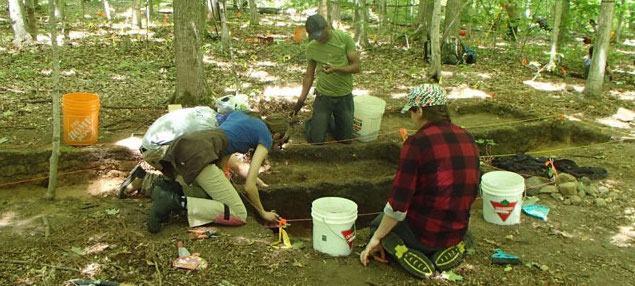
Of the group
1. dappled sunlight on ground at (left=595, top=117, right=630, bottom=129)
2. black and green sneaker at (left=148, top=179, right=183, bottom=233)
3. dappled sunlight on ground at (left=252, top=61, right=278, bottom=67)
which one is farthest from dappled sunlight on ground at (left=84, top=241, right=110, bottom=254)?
dappled sunlight on ground at (left=252, top=61, right=278, bottom=67)

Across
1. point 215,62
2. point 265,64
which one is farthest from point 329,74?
point 215,62

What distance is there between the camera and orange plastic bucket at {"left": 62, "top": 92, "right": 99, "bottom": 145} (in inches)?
209

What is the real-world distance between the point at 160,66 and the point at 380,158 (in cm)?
530

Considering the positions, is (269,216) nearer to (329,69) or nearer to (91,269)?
(91,269)

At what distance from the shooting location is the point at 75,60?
387 inches

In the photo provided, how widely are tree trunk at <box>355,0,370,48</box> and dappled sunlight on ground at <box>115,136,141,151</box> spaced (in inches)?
282

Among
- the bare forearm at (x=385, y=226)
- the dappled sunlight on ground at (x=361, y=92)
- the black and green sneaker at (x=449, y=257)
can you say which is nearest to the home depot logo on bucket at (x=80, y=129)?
the bare forearm at (x=385, y=226)

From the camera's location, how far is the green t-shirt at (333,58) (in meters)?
5.89

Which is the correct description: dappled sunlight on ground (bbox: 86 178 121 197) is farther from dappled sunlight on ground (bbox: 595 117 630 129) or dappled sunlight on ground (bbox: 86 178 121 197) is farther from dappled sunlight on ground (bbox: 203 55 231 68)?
dappled sunlight on ground (bbox: 595 117 630 129)

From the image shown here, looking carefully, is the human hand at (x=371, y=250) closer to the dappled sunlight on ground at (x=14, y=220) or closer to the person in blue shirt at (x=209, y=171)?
the person in blue shirt at (x=209, y=171)

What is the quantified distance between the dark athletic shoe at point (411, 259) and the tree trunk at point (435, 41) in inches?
246

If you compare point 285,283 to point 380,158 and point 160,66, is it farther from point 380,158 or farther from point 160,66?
point 160,66

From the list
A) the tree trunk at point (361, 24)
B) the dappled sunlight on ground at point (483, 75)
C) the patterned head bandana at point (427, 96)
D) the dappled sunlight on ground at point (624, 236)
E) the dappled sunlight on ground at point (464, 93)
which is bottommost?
the dappled sunlight on ground at point (624, 236)

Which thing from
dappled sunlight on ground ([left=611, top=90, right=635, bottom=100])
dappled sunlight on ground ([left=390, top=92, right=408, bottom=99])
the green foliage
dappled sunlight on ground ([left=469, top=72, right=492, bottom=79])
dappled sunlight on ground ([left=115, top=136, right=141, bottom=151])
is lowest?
the green foliage
